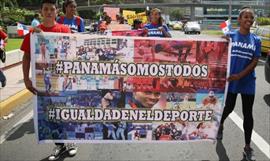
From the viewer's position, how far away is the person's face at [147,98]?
4.85 m

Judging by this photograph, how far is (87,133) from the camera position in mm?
4926

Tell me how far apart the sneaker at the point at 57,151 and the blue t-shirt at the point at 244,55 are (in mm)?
2286

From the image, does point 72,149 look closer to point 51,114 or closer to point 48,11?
point 51,114

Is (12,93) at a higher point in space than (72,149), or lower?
lower

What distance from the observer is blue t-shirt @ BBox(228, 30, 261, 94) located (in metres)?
5.71

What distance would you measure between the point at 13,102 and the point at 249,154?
507 centimetres

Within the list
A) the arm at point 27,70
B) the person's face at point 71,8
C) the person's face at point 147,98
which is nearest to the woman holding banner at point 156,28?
the person's face at point 71,8

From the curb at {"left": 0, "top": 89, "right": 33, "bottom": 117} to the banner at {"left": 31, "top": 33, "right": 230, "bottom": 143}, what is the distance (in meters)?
3.81

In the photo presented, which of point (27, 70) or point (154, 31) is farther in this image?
point (154, 31)

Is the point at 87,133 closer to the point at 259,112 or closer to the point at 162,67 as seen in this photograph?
the point at 162,67

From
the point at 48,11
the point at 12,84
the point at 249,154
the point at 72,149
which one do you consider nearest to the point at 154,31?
the point at 72,149

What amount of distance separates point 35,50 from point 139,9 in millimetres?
146896

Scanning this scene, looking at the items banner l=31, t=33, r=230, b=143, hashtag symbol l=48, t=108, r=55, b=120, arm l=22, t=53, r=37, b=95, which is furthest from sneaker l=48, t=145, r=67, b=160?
arm l=22, t=53, r=37, b=95

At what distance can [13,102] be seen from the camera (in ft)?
29.9
